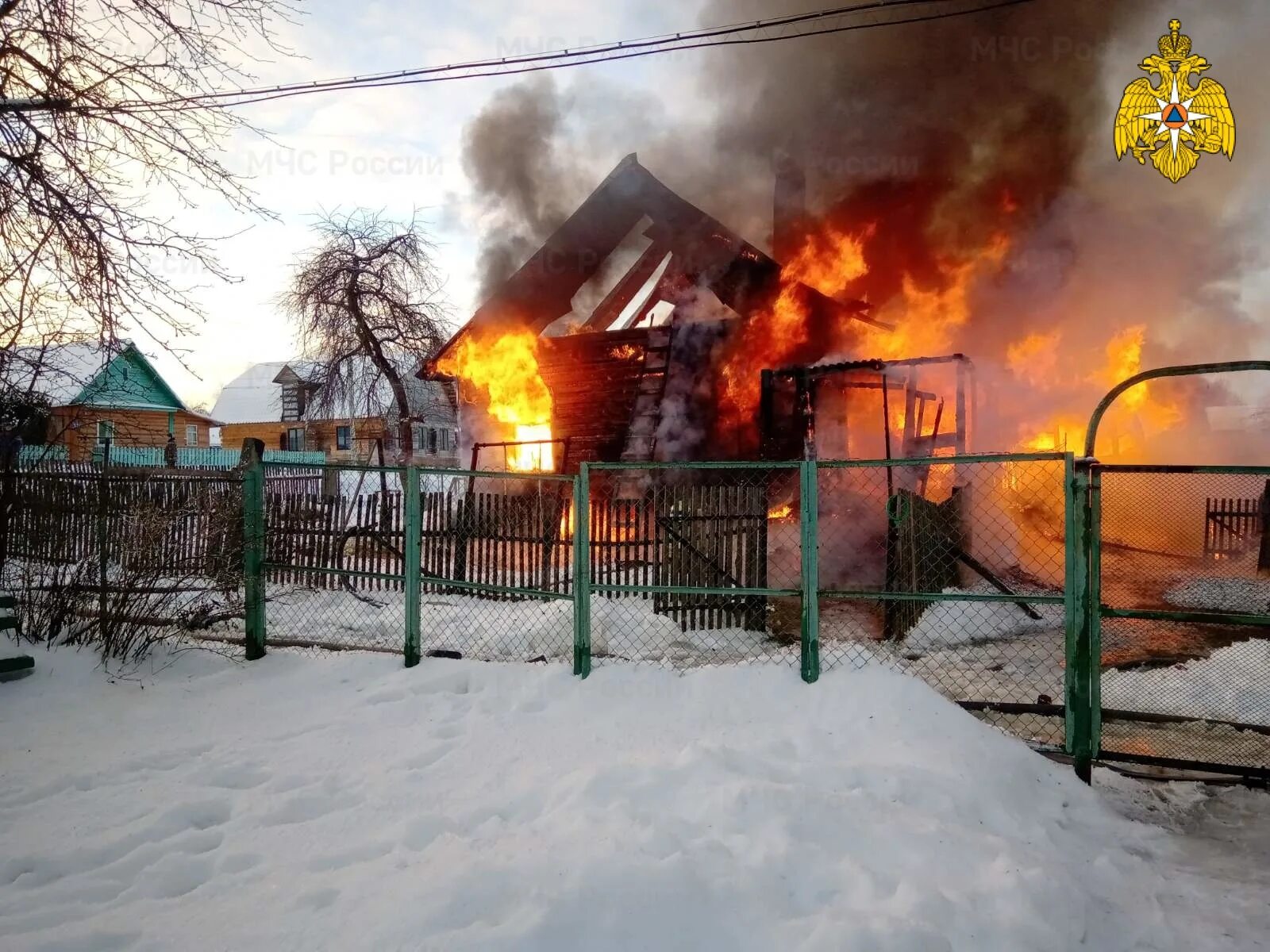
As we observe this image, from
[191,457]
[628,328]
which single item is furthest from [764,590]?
[191,457]

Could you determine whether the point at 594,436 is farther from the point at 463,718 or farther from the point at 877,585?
the point at 463,718

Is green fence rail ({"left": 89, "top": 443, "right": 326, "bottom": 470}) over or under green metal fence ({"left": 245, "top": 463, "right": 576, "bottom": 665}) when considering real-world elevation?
over

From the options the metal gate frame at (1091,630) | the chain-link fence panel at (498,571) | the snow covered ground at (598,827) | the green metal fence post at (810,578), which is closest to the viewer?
the snow covered ground at (598,827)

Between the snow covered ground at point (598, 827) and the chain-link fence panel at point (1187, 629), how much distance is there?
37.0 inches

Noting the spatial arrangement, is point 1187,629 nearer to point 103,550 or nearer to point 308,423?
point 103,550

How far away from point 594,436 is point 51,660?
42.3 feet

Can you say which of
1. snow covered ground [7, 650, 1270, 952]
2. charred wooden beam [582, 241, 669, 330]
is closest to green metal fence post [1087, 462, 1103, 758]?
snow covered ground [7, 650, 1270, 952]

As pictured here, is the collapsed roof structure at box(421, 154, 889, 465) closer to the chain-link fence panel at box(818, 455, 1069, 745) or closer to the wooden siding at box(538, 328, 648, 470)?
the wooden siding at box(538, 328, 648, 470)

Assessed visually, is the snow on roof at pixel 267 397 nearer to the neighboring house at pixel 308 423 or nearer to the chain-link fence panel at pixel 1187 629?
the neighboring house at pixel 308 423

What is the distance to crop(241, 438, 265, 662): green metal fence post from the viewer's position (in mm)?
6824

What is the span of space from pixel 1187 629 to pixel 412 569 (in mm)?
9720

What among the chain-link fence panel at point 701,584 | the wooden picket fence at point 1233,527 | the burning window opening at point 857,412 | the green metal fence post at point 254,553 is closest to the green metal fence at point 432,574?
the green metal fence post at point 254,553

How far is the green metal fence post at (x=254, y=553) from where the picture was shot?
22.4ft

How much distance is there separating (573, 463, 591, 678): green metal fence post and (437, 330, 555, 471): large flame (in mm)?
13156
